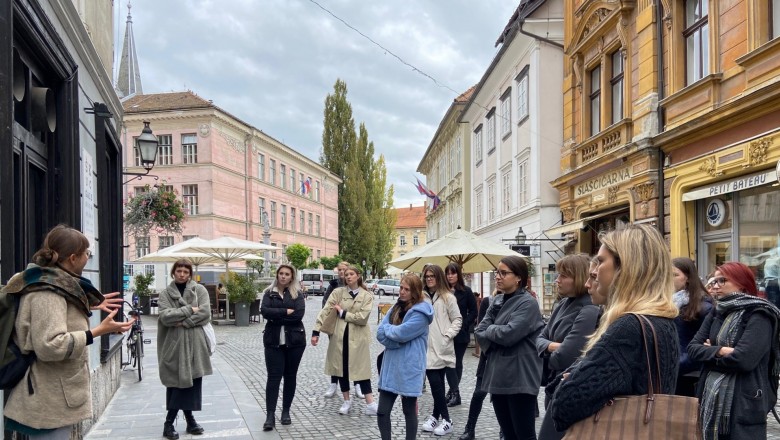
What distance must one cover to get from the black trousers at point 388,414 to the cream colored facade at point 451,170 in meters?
21.7

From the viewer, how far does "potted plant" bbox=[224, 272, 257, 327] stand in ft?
65.6

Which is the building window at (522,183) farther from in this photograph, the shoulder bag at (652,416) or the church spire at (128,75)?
the church spire at (128,75)

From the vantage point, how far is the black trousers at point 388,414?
552 centimetres

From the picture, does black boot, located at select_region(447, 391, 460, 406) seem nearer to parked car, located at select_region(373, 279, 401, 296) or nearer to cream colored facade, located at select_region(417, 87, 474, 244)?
cream colored facade, located at select_region(417, 87, 474, 244)

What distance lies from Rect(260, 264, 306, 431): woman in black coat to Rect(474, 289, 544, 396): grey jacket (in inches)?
104

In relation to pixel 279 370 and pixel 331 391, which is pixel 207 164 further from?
pixel 279 370

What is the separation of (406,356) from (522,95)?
1742 centimetres

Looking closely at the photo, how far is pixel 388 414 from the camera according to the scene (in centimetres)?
553

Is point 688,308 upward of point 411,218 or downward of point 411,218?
downward

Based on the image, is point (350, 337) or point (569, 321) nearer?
point (569, 321)

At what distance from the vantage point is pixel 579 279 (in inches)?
165

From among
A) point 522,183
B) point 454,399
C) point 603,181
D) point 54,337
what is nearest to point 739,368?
point 54,337

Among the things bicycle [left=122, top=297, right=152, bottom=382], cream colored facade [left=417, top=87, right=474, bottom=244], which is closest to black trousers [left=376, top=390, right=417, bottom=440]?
bicycle [left=122, top=297, right=152, bottom=382]

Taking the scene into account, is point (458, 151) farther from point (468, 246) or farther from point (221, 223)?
point (468, 246)
